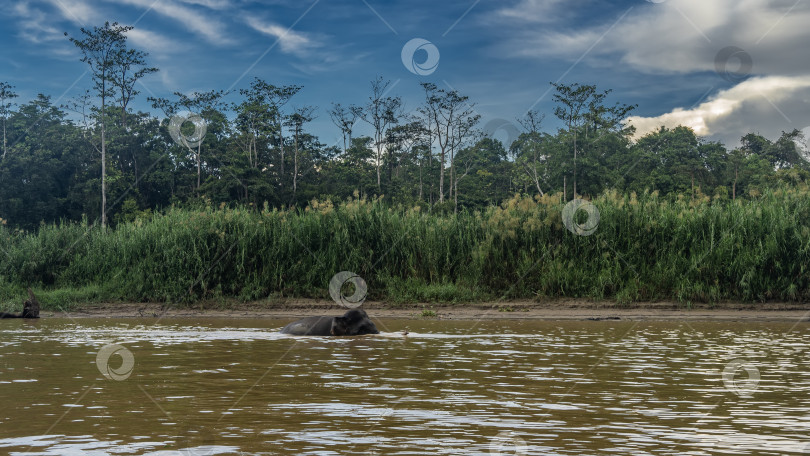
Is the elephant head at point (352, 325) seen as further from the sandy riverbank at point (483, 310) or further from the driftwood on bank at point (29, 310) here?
the driftwood on bank at point (29, 310)

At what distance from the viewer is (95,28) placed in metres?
48.5

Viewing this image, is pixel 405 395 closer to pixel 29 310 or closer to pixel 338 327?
pixel 338 327

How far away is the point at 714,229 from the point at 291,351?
11768mm

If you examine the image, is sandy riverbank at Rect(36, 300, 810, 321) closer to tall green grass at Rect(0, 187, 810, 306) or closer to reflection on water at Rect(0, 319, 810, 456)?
tall green grass at Rect(0, 187, 810, 306)

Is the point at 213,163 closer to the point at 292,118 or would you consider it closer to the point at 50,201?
the point at 292,118

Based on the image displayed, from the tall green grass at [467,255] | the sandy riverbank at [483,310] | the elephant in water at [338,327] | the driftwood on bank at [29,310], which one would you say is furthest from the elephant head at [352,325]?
the driftwood on bank at [29,310]

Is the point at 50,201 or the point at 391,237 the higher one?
the point at 50,201

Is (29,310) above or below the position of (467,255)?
below

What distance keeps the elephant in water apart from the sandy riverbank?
359 centimetres

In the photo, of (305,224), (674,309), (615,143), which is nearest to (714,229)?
(674,309)

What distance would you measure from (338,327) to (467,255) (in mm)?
6372

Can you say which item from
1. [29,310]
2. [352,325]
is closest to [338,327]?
[352,325]

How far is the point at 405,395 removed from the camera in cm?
689

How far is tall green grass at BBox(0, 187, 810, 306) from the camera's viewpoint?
1730cm
